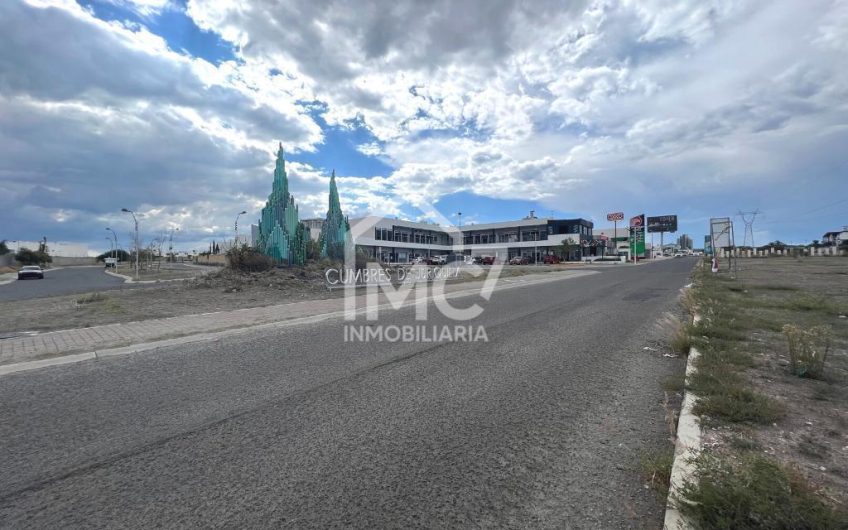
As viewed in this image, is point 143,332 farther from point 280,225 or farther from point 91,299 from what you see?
point 280,225

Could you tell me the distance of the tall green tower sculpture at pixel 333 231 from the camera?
1030 inches

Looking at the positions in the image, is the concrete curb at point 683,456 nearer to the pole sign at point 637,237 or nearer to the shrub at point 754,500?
the shrub at point 754,500

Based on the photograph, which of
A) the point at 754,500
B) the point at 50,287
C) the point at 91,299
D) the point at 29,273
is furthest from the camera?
the point at 29,273

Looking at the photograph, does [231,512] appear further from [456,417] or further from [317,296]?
[317,296]

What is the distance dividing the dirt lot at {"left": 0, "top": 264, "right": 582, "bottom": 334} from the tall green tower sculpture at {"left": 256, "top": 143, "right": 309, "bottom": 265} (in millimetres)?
1277

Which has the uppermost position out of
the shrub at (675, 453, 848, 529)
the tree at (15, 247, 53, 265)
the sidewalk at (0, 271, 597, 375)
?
the tree at (15, 247, 53, 265)

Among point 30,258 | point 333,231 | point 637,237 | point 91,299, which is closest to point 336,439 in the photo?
point 91,299

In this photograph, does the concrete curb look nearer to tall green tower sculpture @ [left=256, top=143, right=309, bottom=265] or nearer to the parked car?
tall green tower sculpture @ [left=256, top=143, right=309, bottom=265]

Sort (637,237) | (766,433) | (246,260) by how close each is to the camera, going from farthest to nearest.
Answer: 1. (637,237)
2. (246,260)
3. (766,433)

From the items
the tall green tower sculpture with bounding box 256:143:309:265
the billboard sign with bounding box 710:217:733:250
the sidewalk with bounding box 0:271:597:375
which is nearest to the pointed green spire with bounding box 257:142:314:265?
the tall green tower sculpture with bounding box 256:143:309:265

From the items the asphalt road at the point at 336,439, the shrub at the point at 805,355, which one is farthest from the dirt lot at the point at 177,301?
the shrub at the point at 805,355

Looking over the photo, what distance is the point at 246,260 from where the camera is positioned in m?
20.9

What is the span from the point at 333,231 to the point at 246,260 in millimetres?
6964

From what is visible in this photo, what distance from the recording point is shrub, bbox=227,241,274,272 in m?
20.9
